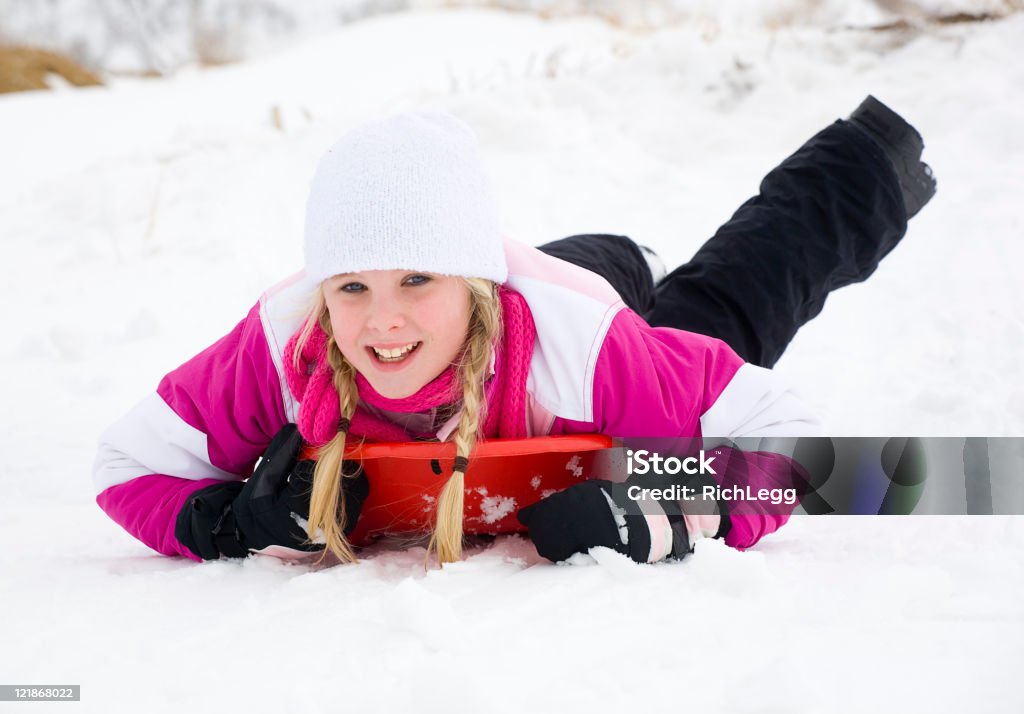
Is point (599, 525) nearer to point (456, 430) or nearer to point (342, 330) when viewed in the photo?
point (456, 430)

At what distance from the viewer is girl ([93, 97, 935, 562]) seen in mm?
1332

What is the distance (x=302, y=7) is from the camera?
23.1 feet

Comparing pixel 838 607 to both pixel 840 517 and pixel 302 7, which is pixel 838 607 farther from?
pixel 302 7

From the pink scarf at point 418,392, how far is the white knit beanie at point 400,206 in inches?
4.1

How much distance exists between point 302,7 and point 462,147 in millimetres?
6356

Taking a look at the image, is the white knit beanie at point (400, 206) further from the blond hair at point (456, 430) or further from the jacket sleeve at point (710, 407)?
the jacket sleeve at point (710, 407)

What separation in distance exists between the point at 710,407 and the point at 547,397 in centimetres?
28

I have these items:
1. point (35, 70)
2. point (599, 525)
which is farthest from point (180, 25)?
point (599, 525)

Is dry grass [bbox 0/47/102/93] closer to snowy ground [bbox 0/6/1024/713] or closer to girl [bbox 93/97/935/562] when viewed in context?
snowy ground [bbox 0/6/1024/713]

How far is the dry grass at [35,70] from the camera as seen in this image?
5.91 metres

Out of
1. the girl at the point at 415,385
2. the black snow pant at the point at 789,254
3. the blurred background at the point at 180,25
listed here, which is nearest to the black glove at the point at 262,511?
the girl at the point at 415,385

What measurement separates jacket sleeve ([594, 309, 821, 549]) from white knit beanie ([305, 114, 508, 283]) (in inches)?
10.8

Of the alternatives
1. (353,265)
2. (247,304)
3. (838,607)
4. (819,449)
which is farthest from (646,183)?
(838,607)

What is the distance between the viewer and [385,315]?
1.32m
